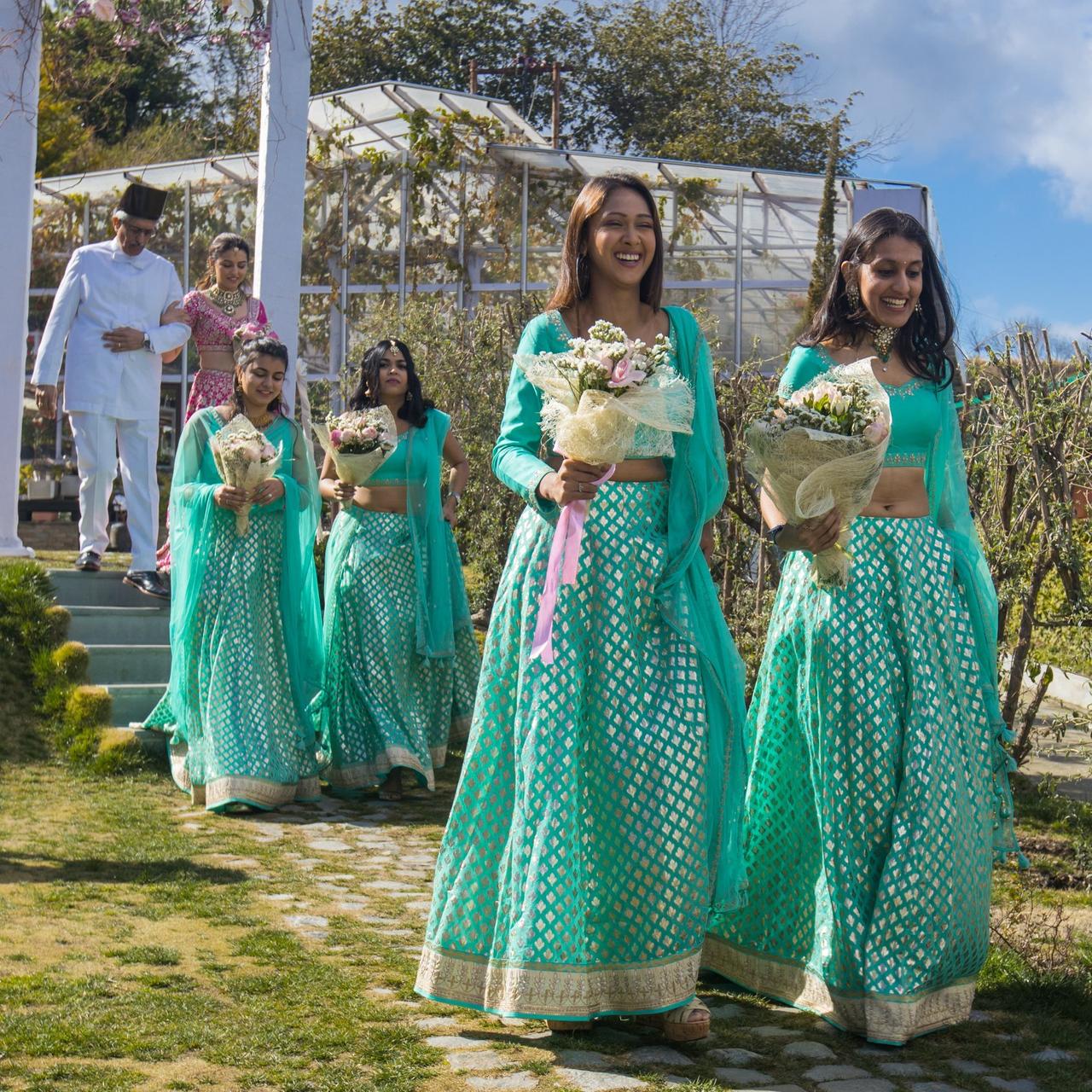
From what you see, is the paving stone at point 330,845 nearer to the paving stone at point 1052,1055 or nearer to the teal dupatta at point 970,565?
the teal dupatta at point 970,565

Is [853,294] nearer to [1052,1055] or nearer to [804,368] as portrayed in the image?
[804,368]

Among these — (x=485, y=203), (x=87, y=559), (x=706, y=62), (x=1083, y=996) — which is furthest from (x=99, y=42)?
(x=706, y=62)

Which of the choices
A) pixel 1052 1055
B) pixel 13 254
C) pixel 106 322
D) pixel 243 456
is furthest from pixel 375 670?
pixel 1052 1055

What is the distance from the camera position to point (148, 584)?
9281mm

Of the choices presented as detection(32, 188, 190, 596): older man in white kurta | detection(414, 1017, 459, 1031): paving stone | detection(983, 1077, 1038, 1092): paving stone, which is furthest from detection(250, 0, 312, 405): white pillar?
detection(983, 1077, 1038, 1092): paving stone

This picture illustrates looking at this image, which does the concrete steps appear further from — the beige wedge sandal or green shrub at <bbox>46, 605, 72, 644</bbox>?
the beige wedge sandal

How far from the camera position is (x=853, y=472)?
394 cm

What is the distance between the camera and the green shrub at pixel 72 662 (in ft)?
27.7

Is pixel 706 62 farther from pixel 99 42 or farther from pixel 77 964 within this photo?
pixel 77 964

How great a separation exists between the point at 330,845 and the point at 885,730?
2955 mm

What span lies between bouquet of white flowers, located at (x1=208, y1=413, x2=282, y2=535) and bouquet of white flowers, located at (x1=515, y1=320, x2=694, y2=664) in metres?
3.31

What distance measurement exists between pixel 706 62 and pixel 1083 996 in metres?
34.0

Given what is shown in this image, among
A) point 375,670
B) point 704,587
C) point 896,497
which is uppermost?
point 896,497

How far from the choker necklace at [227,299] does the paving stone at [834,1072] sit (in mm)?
6407
